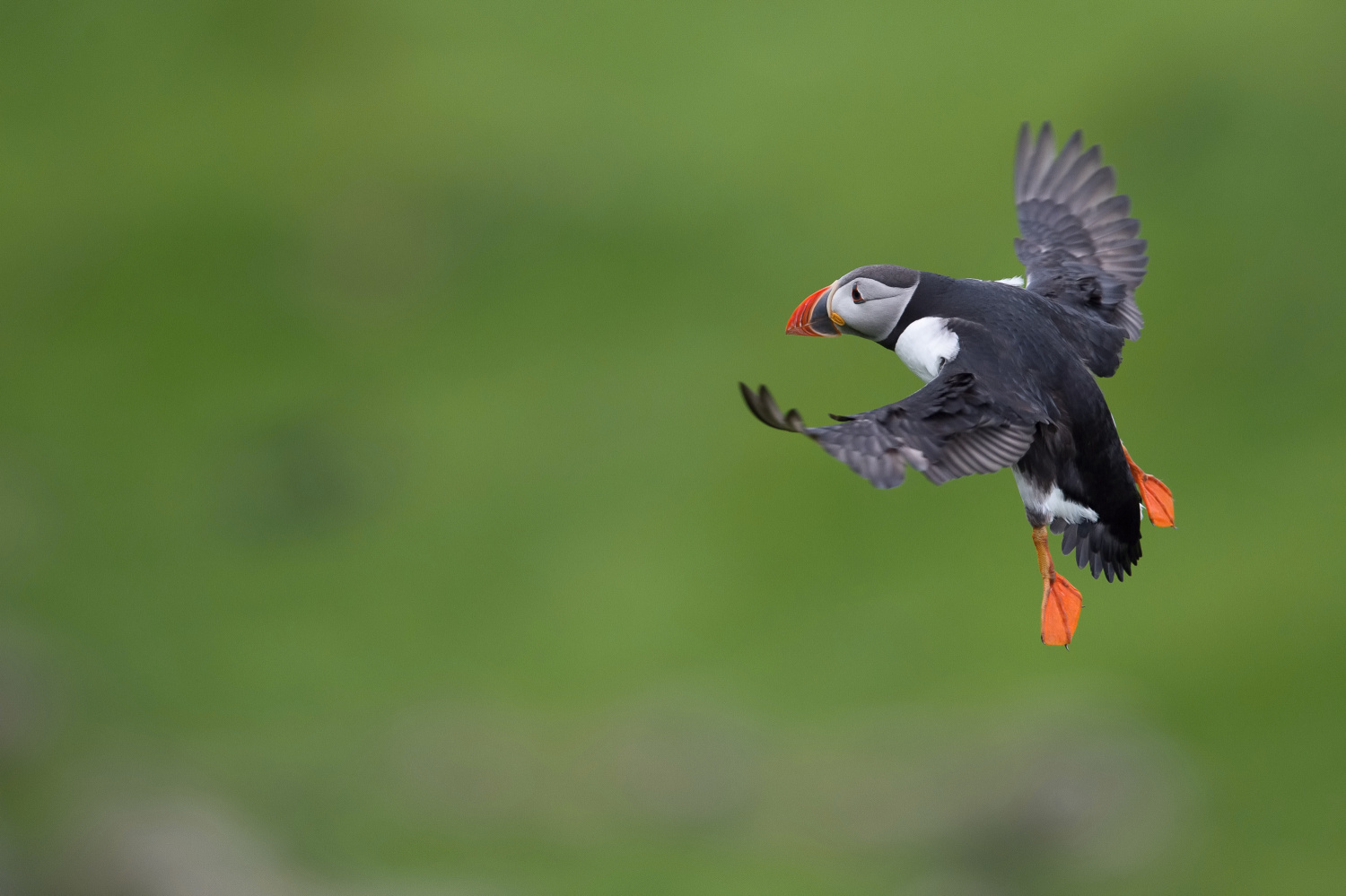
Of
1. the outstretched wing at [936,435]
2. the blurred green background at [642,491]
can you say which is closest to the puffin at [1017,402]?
the outstretched wing at [936,435]

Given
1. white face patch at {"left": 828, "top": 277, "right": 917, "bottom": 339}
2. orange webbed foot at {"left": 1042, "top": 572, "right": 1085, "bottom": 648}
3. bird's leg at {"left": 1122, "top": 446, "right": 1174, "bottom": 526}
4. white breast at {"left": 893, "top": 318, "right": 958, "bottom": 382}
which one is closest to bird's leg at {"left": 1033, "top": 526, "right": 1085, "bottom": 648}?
orange webbed foot at {"left": 1042, "top": 572, "right": 1085, "bottom": 648}

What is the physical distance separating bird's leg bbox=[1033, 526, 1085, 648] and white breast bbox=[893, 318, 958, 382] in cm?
55

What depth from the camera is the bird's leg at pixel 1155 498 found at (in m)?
4.03

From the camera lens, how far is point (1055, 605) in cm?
367

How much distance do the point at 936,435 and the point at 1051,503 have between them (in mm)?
706

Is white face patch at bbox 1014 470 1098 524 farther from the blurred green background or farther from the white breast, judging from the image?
the blurred green background

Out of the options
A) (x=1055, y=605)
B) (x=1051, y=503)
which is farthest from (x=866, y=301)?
(x=1055, y=605)

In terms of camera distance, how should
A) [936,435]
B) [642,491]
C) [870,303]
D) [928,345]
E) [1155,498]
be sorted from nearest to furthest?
1. [936,435]
2. [928,345]
3. [870,303]
4. [1155,498]
5. [642,491]

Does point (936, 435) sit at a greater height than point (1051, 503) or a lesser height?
lesser

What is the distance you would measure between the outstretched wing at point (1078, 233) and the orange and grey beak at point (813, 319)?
78 cm

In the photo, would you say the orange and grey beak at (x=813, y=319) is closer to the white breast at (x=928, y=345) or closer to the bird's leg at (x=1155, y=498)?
the white breast at (x=928, y=345)

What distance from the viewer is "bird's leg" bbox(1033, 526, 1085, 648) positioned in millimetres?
3580

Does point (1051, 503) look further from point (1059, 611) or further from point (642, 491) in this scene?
point (642, 491)

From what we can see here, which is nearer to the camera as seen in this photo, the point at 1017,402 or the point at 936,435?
the point at 936,435
